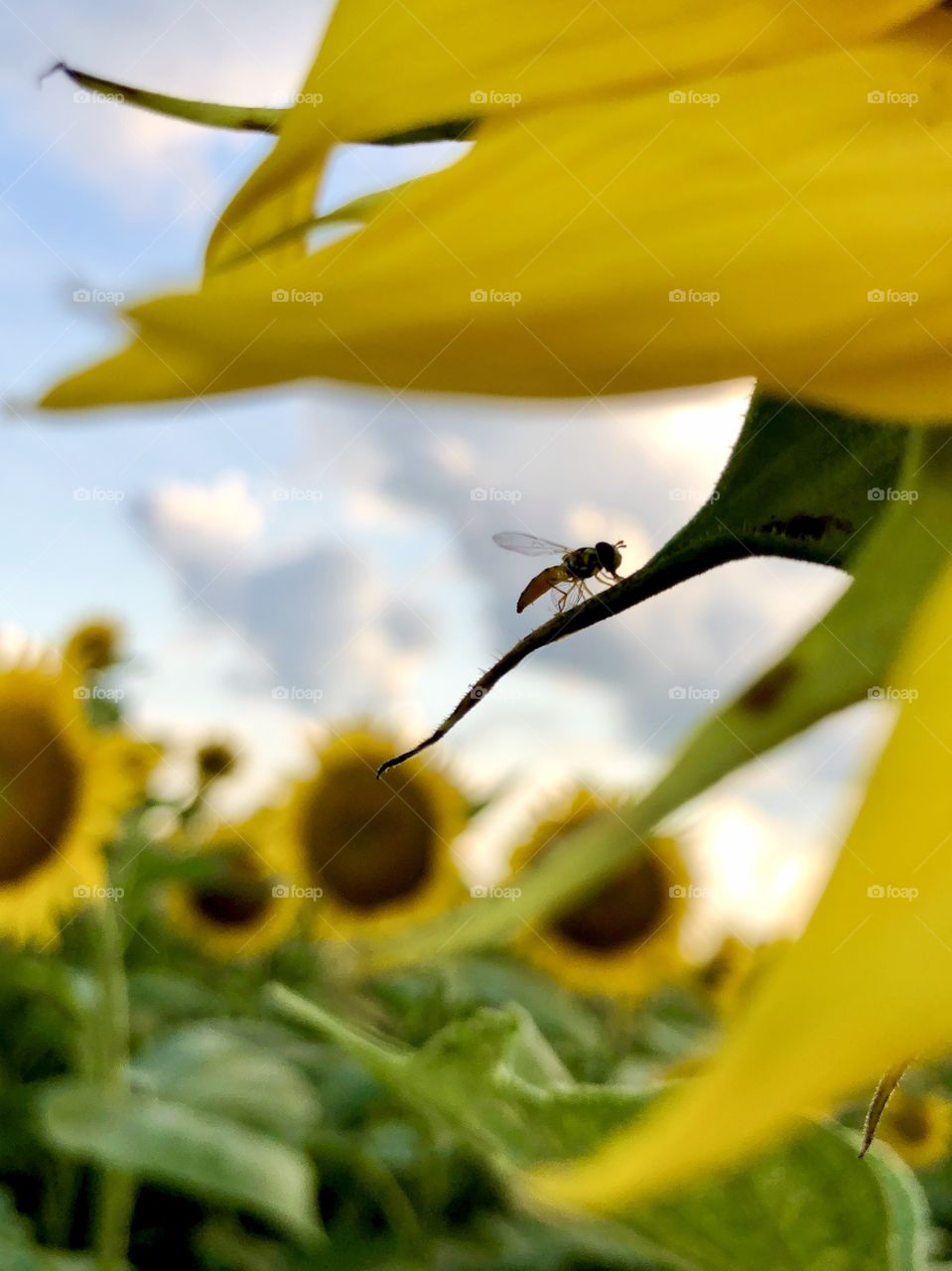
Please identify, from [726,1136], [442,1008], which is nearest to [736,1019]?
[726,1136]

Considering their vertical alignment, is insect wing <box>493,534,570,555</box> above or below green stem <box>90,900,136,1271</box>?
above

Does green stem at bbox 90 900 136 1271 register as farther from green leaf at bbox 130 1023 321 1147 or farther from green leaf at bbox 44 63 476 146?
green leaf at bbox 44 63 476 146

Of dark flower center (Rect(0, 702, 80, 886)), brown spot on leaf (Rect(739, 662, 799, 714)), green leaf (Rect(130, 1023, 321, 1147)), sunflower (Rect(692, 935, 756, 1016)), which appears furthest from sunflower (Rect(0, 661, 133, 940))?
brown spot on leaf (Rect(739, 662, 799, 714))

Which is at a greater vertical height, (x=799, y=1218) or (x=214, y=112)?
(x=214, y=112)

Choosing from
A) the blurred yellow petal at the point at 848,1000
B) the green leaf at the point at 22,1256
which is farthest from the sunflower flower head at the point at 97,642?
the blurred yellow petal at the point at 848,1000

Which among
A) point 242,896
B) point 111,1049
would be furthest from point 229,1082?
point 242,896

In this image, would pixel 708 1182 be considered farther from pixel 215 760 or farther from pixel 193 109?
pixel 215 760
